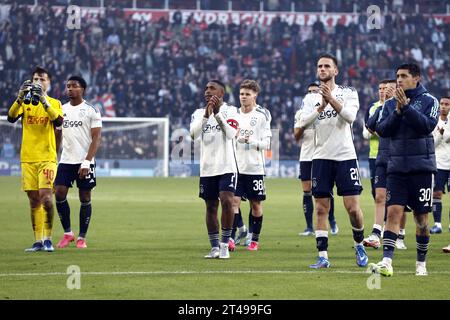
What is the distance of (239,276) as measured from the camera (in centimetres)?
1084

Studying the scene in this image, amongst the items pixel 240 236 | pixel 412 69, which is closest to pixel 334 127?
pixel 412 69

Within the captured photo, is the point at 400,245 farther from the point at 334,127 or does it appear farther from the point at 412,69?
the point at 412,69

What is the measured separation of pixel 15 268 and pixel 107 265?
107 centimetres

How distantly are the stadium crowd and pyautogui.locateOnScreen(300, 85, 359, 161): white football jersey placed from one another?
29.3 metres

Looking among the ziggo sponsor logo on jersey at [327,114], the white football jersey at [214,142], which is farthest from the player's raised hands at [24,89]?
the ziggo sponsor logo on jersey at [327,114]

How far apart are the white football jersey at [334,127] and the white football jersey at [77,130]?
4.01 m

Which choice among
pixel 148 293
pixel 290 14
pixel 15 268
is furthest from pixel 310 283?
pixel 290 14

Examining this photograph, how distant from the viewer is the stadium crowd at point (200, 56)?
1719 inches

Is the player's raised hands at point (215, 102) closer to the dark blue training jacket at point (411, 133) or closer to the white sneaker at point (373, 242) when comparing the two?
the dark blue training jacket at point (411, 133)

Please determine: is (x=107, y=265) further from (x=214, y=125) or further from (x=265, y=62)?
(x=265, y=62)

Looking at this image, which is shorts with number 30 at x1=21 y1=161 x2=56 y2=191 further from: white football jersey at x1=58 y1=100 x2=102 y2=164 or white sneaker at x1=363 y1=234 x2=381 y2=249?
white sneaker at x1=363 y1=234 x2=381 y2=249

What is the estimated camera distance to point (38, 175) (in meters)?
13.8

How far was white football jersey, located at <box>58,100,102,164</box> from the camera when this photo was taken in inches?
575

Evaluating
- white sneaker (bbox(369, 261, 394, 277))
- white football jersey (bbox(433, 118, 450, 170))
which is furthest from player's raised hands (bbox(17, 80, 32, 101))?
white football jersey (bbox(433, 118, 450, 170))
